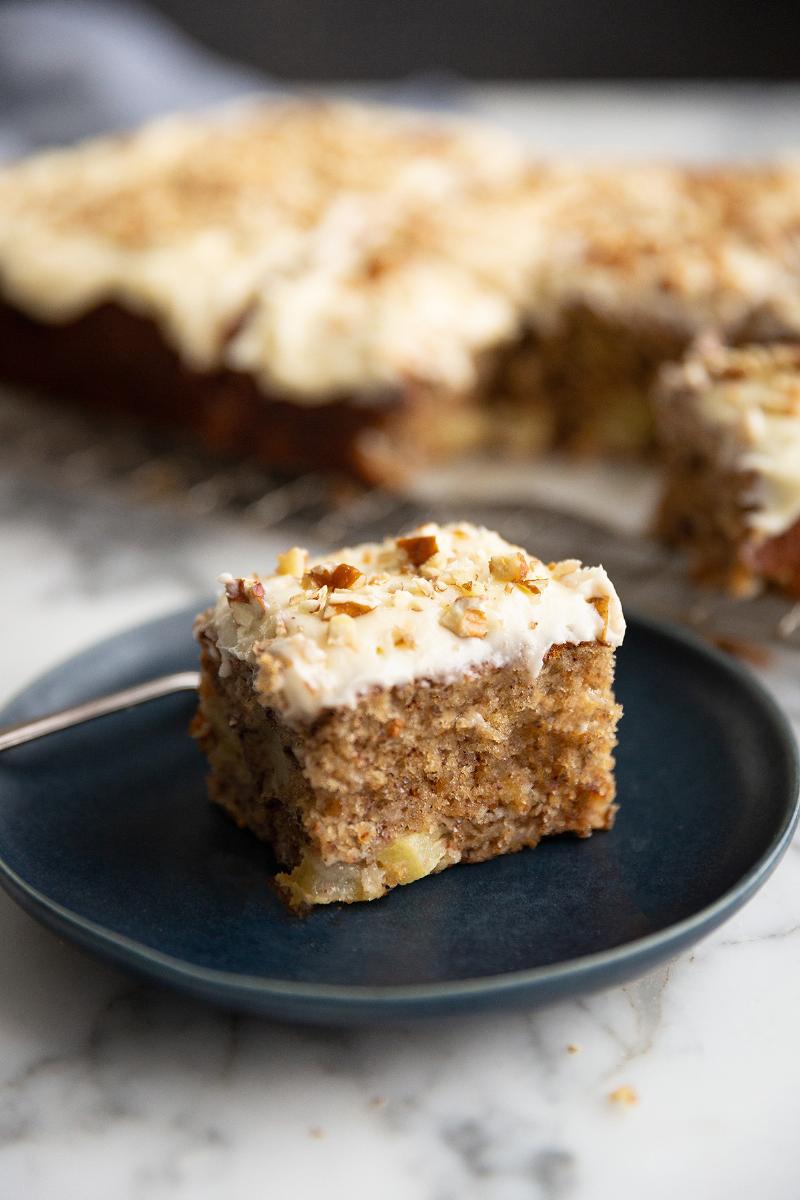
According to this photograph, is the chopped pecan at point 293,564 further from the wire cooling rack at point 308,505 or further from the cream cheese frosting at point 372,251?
the cream cheese frosting at point 372,251

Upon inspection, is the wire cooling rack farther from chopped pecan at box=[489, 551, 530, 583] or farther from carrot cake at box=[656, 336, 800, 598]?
chopped pecan at box=[489, 551, 530, 583]

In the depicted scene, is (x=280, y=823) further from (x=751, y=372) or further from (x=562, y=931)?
(x=751, y=372)

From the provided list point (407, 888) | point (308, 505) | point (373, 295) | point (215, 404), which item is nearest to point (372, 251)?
point (373, 295)

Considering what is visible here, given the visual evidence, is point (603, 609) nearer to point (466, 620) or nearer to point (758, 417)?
point (466, 620)

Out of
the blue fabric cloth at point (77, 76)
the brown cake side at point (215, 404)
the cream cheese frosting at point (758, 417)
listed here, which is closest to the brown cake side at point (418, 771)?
the cream cheese frosting at point (758, 417)

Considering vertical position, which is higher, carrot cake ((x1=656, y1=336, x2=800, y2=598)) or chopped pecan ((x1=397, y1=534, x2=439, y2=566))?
chopped pecan ((x1=397, y1=534, x2=439, y2=566))

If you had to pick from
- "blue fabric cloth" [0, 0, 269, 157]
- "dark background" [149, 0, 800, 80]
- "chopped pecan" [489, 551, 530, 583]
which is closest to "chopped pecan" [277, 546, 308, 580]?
"chopped pecan" [489, 551, 530, 583]

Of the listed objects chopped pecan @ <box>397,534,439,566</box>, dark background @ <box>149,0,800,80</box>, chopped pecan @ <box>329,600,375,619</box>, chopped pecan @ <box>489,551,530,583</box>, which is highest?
chopped pecan @ <box>329,600,375,619</box>
